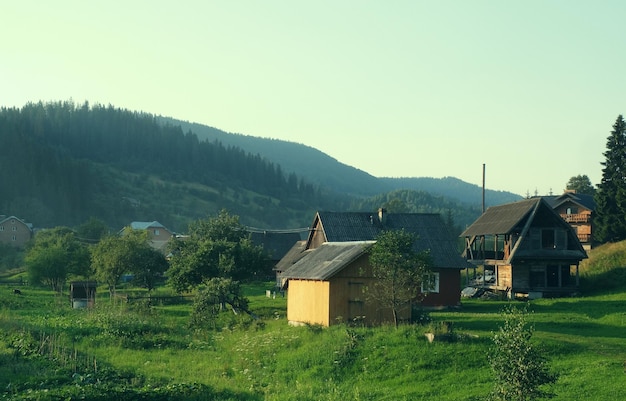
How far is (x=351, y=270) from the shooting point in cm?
3841

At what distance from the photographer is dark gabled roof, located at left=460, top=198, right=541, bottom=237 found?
5603 cm

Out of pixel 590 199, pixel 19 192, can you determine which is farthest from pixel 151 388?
pixel 19 192

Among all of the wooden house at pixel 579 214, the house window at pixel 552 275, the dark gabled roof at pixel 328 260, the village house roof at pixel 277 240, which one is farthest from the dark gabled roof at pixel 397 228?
the village house roof at pixel 277 240

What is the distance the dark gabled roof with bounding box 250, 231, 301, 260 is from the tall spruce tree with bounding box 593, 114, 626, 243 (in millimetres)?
38553

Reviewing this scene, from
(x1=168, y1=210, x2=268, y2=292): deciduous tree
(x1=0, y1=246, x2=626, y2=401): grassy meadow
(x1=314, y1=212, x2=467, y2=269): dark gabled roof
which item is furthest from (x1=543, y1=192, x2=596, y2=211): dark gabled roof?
(x1=168, y1=210, x2=268, y2=292): deciduous tree

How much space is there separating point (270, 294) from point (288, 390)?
35855 mm

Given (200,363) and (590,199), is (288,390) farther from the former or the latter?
(590,199)

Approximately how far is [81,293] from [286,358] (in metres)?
33.0

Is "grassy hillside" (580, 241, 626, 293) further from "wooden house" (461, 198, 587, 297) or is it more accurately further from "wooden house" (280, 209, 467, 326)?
"wooden house" (280, 209, 467, 326)

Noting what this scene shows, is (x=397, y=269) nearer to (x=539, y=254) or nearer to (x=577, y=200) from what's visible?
(x=539, y=254)

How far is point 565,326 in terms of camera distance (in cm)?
3744

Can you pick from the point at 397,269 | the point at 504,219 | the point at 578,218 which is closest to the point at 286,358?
the point at 397,269

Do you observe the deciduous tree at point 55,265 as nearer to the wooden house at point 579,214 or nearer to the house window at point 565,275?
the house window at point 565,275

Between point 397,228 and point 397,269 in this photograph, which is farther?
point 397,228
